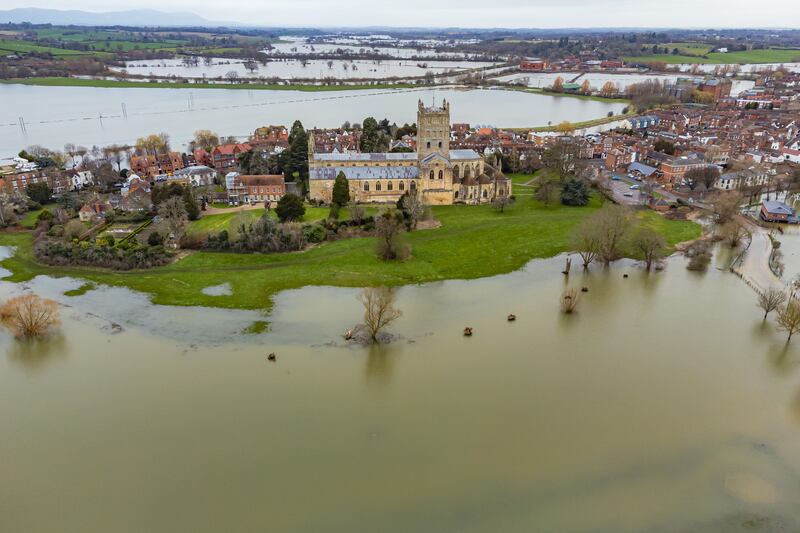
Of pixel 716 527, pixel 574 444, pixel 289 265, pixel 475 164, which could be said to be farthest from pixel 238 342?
pixel 475 164

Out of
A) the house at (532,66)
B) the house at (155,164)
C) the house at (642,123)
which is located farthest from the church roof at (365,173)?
the house at (532,66)

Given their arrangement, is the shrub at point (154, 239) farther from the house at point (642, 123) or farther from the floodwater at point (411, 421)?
the house at point (642, 123)

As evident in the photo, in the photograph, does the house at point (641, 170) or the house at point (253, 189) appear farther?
the house at point (641, 170)

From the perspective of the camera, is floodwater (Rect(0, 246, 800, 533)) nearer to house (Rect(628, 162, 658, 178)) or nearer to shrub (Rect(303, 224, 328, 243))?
shrub (Rect(303, 224, 328, 243))

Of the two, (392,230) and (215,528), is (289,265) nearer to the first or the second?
(392,230)

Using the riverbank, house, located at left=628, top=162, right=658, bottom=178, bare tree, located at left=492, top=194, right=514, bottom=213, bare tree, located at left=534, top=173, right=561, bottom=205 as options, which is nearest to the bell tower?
bare tree, located at left=492, top=194, right=514, bottom=213
